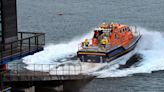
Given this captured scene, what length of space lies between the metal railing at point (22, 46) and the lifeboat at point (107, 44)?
14968 mm

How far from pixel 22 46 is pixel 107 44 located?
19.1m

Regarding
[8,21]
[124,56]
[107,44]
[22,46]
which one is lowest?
[124,56]

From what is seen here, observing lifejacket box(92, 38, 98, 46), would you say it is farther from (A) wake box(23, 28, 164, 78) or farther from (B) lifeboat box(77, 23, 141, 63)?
(A) wake box(23, 28, 164, 78)

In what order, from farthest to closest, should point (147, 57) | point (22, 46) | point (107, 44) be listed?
point (147, 57)
point (107, 44)
point (22, 46)

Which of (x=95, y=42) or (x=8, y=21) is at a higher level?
(x=8, y=21)

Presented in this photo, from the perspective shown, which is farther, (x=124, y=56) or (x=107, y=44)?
(x=124, y=56)

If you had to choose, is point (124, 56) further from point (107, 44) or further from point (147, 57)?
point (107, 44)

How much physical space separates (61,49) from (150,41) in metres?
10.8

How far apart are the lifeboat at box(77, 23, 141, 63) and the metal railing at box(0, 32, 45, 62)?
49.1ft

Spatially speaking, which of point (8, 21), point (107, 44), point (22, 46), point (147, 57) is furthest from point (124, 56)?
point (8, 21)

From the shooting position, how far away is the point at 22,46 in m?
37.9

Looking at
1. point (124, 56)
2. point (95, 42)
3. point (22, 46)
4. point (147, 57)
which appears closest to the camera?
point (22, 46)

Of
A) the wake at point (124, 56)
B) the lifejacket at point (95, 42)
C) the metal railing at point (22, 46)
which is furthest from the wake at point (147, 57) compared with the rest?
the metal railing at point (22, 46)

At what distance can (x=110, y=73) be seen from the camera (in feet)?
173
